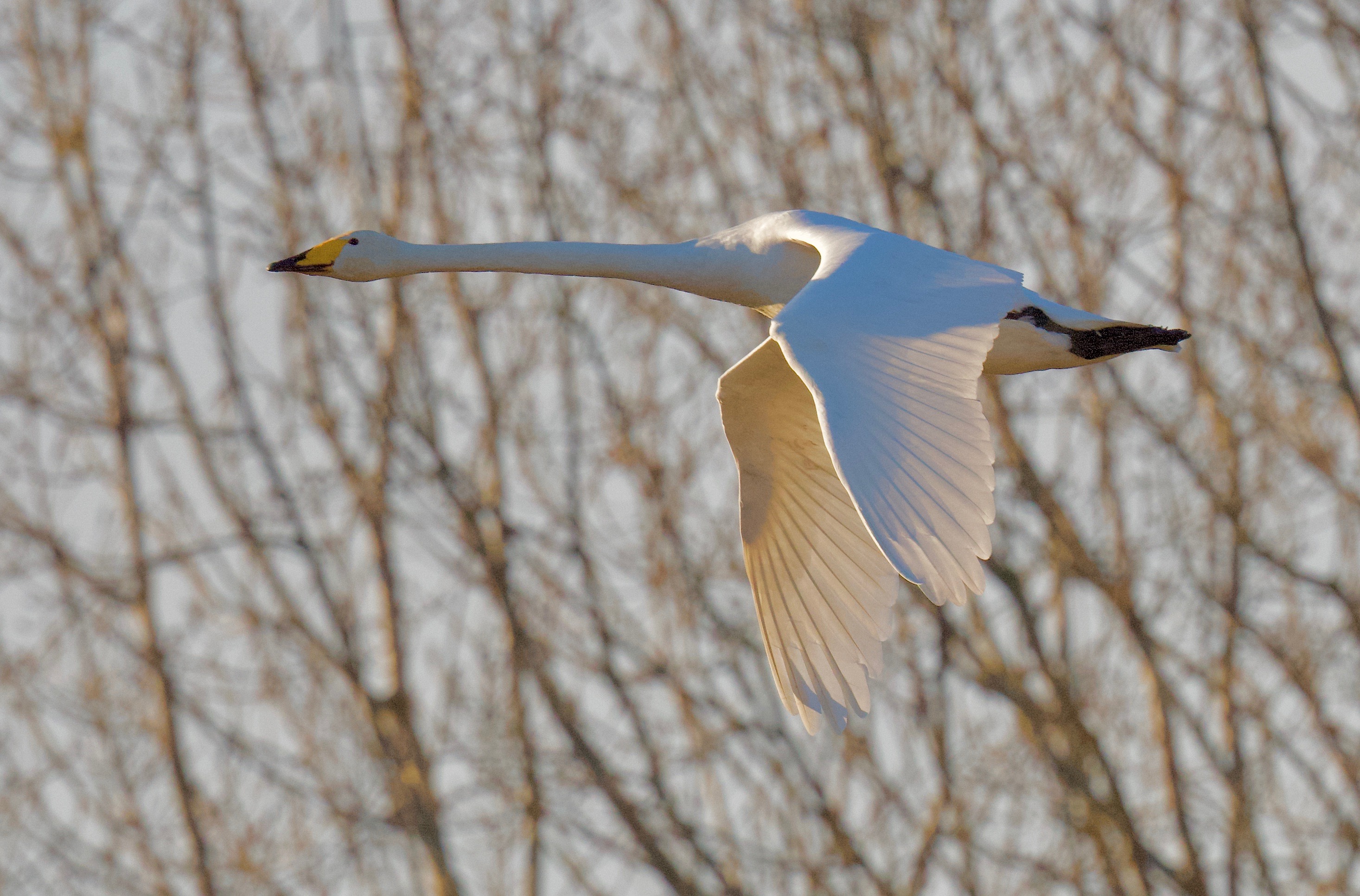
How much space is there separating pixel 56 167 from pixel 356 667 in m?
2.98

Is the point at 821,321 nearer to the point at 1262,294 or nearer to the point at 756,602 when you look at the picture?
the point at 756,602

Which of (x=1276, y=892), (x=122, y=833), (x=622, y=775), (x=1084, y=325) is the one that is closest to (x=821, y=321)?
(x=1084, y=325)

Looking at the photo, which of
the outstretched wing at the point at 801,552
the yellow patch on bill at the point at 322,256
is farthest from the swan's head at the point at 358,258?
the outstretched wing at the point at 801,552

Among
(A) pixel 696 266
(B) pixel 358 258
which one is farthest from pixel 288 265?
(A) pixel 696 266

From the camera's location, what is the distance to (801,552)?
683cm

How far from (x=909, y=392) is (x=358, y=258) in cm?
279

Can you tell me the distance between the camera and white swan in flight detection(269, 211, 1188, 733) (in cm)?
500

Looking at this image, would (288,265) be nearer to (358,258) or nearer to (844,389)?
(358,258)

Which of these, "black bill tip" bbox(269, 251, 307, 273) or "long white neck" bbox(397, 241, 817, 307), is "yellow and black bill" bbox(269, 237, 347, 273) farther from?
"long white neck" bbox(397, 241, 817, 307)

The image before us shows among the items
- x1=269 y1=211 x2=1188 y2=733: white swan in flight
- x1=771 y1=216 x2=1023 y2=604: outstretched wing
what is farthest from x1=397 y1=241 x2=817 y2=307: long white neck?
x1=771 y1=216 x2=1023 y2=604: outstretched wing

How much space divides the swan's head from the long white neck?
1.63ft

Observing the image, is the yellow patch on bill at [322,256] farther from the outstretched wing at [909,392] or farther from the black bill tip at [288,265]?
the outstretched wing at [909,392]

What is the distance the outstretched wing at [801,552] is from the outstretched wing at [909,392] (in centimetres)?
55

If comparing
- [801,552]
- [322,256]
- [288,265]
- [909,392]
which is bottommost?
[909,392]
